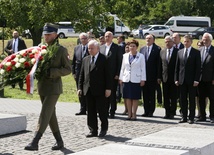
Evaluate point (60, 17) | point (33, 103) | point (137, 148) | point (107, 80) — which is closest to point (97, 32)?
point (60, 17)

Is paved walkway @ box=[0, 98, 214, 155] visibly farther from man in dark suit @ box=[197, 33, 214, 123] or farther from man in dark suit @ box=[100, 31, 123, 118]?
man in dark suit @ box=[197, 33, 214, 123]

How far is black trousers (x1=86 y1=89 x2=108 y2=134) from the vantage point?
12492 mm

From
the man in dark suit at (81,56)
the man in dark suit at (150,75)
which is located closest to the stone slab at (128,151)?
the man in dark suit at (81,56)

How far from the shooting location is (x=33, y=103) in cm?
1853

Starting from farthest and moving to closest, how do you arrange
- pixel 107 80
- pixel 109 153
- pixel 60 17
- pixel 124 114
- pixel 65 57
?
pixel 60 17 → pixel 124 114 → pixel 107 80 → pixel 65 57 → pixel 109 153

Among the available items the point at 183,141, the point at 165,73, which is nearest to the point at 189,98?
the point at 165,73

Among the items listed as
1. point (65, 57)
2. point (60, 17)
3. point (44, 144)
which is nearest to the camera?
point (65, 57)

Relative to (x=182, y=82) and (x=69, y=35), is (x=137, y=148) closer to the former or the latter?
(x=182, y=82)

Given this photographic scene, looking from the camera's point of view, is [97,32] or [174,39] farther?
[97,32]

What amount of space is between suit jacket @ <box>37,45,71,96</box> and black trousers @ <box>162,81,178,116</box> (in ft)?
17.8

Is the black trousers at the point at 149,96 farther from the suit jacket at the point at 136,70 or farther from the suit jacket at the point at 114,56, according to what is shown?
the suit jacket at the point at 114,56

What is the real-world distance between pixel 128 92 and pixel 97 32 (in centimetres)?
2144

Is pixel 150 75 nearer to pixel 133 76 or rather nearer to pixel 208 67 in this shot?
pixel 133 76

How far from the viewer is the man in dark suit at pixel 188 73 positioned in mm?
14664
